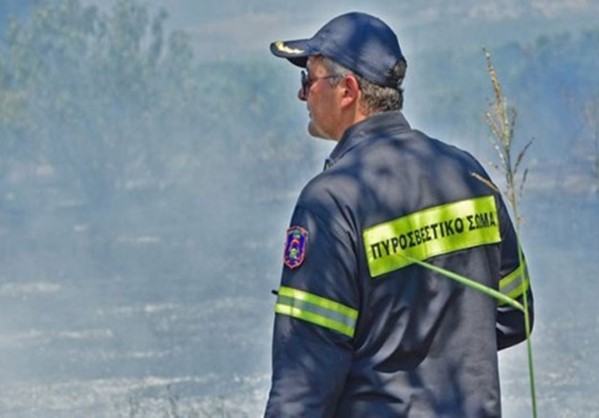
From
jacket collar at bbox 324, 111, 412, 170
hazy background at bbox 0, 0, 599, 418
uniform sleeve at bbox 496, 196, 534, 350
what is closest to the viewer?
jacket collar at bbox 324, 111, 412, 170

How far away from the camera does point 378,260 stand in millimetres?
2709

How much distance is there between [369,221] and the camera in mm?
2713

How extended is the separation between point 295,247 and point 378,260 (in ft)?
0.43

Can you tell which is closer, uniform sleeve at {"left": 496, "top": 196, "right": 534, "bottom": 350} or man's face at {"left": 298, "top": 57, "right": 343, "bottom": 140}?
man's face at {"left": 298, "top": 57, "right": 343, "bottom": 140}

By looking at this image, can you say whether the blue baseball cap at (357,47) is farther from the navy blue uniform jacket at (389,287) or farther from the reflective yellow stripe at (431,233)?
the reflective yellow stripe at (431,233)

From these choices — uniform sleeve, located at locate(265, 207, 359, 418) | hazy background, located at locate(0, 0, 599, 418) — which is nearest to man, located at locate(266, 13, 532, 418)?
uniform sleeve, located at locate(265, 207, 359, 418)

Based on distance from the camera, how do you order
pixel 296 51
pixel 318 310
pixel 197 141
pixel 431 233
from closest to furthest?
pixel 318 310 → pixel 431 233 → pixel 296 51 → pixel 197 141

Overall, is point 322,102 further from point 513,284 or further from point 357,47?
point 513,284

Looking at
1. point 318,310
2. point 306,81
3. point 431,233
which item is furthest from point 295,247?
point 306,81

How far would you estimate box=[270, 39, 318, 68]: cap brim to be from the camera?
2.89 m

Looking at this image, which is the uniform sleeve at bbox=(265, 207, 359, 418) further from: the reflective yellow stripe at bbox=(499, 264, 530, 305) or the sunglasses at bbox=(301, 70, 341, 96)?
the reflective yellow stripe at bbox=(499, 264, 530, 305)

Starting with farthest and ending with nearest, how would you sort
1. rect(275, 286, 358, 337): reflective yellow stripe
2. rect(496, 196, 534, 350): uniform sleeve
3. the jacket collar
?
rect(496, 196, 534, 350): uniform sleeve
the jacket collar
rect(275, 286, 358, 337): reflective yellow stripe

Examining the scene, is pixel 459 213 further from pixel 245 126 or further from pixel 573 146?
pixel 245 126

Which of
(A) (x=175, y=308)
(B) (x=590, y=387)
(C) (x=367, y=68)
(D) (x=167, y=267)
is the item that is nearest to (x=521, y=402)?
(B) (x=590, y=387)
